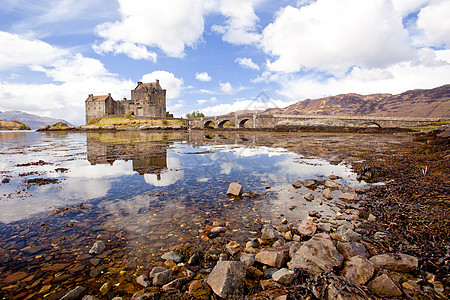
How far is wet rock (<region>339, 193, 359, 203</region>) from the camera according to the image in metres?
8.05

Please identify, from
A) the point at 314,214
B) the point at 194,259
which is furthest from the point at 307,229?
the point at 194,259

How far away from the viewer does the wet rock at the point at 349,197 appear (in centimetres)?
805

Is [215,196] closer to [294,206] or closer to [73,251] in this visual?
[294,206]

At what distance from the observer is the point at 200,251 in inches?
197

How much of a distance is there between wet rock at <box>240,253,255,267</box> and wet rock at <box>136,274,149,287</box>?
2005mm

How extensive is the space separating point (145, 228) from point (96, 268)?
1.79 meters

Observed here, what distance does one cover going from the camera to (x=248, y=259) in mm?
4520

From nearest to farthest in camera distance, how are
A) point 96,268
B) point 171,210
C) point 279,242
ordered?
point 96,268
point 279,242
point 171,210

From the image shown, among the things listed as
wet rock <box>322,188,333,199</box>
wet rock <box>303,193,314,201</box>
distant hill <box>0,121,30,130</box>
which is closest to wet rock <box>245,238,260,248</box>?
wet rock <box>303,193,314,201</box>

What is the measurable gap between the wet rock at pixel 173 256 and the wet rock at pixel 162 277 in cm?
53

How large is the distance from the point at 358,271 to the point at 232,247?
263 cm

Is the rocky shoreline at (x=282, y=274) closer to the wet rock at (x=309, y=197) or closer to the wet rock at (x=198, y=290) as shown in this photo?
the wet rock at (x=198, y=290)

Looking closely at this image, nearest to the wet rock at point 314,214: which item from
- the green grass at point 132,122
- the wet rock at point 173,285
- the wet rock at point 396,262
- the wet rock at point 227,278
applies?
the wet rock at point 396,262

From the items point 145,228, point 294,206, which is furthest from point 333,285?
point 145,228
